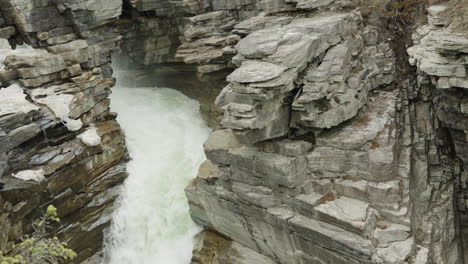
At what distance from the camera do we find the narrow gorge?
10.9 metres

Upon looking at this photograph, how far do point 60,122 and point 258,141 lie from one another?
7422mm

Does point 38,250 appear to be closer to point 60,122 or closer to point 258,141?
point 258,141

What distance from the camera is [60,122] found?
14.6 metres

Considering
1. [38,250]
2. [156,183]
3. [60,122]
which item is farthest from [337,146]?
[60,122]

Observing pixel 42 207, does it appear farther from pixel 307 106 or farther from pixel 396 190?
pixel 396 190

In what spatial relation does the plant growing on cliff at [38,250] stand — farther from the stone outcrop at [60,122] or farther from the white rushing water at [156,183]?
the white rushing water at [156,183]

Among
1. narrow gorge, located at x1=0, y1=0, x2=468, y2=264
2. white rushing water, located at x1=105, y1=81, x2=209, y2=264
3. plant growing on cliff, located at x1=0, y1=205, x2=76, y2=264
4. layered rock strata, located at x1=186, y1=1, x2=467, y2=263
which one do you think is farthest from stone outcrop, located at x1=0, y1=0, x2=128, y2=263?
plant growing on cliff, located at x1=0, y1=205, x2=76, y2=264

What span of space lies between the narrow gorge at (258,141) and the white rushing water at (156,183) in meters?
0.07

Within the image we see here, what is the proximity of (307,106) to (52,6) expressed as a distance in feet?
38.0

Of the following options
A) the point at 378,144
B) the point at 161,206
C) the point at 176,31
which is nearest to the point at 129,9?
the point at 176,31

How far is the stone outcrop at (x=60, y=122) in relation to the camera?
13.3 m

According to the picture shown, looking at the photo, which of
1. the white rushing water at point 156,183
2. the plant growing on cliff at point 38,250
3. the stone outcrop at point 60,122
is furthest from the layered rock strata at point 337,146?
the plant growing on cliff at point 38,250

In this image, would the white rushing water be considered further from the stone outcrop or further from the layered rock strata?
the layered rock strata

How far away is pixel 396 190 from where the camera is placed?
1077cm
